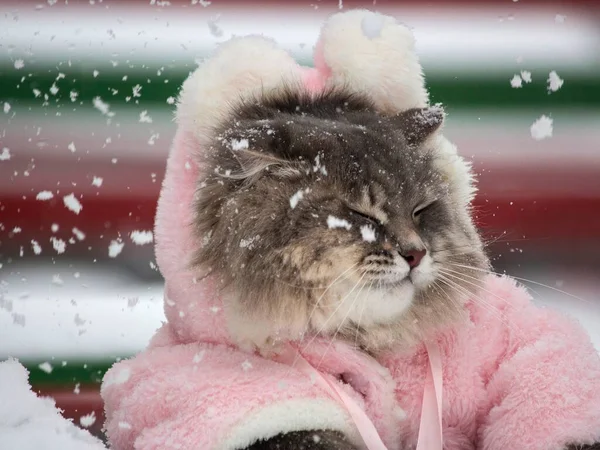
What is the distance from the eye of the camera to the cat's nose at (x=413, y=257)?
87 centimetres

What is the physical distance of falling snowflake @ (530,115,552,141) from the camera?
1794 millimetres

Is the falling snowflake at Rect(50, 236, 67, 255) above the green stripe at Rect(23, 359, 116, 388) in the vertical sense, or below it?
above

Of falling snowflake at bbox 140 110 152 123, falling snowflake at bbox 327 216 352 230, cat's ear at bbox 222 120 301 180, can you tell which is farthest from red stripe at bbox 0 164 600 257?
falling snowflake at bbox 327 216 352 230

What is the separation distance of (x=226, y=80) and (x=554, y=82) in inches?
42.7

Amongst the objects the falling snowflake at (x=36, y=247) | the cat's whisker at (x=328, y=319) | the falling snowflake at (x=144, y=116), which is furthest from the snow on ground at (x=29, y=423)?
the falling snowflake at (x=144, y=116)

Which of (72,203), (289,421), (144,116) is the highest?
(144,116)

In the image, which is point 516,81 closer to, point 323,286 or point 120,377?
point 323,286

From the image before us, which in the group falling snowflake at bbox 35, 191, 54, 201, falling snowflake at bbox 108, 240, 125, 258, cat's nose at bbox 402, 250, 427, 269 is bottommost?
falling snowflake at bbox 108, 240, 125, 258

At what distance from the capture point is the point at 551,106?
5.86ft

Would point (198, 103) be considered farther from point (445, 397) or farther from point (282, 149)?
point (445, 397)

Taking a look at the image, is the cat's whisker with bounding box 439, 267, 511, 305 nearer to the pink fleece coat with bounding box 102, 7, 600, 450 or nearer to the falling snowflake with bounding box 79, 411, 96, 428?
the pink fleece coat with bounding box 102, 7, 600, 450

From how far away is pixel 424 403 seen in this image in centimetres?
94

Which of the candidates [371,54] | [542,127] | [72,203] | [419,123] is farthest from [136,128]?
[542,127]

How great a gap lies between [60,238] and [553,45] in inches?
54.7
